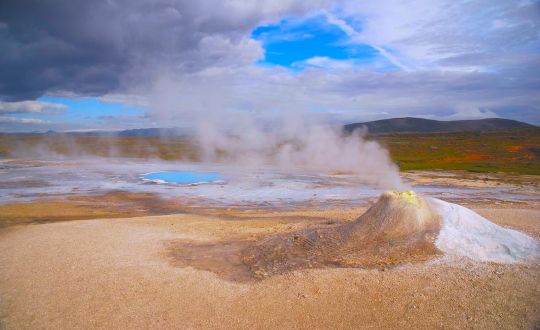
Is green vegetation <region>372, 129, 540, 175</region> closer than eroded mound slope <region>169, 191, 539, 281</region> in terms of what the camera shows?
No

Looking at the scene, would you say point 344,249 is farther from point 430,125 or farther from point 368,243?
point 430,125

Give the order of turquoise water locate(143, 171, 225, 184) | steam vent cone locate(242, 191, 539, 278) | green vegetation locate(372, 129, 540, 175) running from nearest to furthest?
steam vent cone locate(242, 191, 539, 278)
turquoise water locate(143, 171, 225, 184)
green vegetation locate(372, 129, 540, 175)

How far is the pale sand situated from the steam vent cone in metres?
0.56

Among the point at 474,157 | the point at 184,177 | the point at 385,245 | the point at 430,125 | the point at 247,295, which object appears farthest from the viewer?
the point at 430,125

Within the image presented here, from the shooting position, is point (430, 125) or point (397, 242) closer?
point (397, 242)

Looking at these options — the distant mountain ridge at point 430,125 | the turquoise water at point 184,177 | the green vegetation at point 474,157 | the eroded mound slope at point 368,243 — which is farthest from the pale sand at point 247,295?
the distant mountain ridge at point 430,125

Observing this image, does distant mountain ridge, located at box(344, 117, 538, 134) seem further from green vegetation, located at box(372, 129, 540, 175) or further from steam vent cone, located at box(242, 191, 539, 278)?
steam vent cone, located at box(242, 191, 539, 278)

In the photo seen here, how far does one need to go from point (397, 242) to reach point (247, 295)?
166 inches

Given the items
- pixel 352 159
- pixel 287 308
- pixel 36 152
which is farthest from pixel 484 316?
pixel 36 152

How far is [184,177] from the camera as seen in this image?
3403 cm

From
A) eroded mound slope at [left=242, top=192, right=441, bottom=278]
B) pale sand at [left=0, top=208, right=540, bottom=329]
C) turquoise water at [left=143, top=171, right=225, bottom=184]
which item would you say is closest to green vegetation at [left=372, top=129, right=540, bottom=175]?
turquoise water at [left=143, top=171, right=225, bottom=184]

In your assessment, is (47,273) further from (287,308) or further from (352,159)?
(352,159)

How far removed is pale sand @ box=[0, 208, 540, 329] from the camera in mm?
7191

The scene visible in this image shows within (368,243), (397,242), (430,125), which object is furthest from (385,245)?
(430,125)
